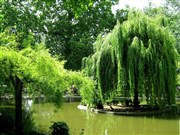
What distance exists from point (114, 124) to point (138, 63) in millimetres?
4358

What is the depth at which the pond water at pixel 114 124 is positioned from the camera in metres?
13.4

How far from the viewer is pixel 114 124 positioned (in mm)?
15180

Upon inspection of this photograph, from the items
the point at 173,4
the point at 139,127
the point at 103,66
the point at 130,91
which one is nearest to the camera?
the point at 139,127

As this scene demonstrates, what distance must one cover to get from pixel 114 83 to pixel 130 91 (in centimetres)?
142

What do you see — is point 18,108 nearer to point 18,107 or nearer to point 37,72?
point 18,107

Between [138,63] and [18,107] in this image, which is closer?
[18,107]

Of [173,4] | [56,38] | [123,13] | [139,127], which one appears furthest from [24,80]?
[173,4]

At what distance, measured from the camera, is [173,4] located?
3672cm

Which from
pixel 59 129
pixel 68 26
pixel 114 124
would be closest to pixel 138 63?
pixel 114 124

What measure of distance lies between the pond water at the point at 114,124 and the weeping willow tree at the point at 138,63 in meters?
1.68

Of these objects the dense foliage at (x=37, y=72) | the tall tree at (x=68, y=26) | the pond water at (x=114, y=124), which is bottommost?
the pond water at (x=114, y=124)

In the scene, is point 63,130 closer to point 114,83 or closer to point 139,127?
point 139,127

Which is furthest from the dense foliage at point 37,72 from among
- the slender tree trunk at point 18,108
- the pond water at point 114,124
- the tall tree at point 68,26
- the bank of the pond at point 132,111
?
the tall tree at point 68,26

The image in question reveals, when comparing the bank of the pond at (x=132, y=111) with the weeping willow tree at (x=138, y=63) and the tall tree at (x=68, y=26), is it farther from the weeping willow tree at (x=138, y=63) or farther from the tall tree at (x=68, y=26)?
the tall tree at (x=68, y=26)
